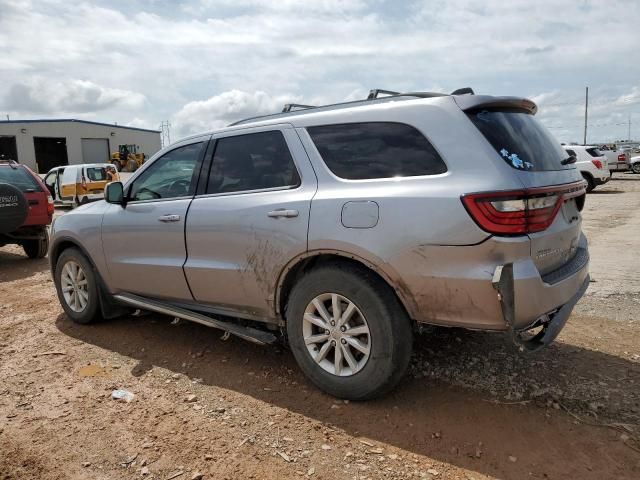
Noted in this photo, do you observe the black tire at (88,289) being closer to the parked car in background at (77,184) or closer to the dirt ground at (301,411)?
the dirt ground at (301,411)

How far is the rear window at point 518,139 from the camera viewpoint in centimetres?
281

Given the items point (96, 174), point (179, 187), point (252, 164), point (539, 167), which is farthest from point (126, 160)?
point (539, 167)

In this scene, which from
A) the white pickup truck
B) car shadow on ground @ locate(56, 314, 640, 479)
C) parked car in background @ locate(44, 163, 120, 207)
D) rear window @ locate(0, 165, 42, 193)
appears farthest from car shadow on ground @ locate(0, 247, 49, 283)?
the white pickup truck

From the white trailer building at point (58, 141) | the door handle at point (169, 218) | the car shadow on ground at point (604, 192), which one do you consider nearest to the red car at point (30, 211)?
the door handle at point (169, 218)

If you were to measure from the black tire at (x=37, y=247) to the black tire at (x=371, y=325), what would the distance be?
6848 millimetres

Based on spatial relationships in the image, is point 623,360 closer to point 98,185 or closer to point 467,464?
point 467,464

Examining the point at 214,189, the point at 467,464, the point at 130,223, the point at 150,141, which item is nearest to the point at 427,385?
the point at 467,464

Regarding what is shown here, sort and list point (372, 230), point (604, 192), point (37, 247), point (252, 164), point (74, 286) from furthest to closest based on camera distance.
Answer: point (604, 192)
point (37, 247)
point (74, 286)
point (252, 164)
point (372, 230)

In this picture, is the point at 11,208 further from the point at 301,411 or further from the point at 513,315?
the point at 513,315

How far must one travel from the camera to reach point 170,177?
4.22 metres

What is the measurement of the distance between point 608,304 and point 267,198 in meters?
3.68

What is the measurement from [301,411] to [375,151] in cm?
168

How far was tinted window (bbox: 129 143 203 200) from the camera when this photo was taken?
4.02m

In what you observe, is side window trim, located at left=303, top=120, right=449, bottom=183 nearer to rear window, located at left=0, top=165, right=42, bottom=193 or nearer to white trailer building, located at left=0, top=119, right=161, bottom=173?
rear window, located at left=0, top=165, right=42, bottom=193
